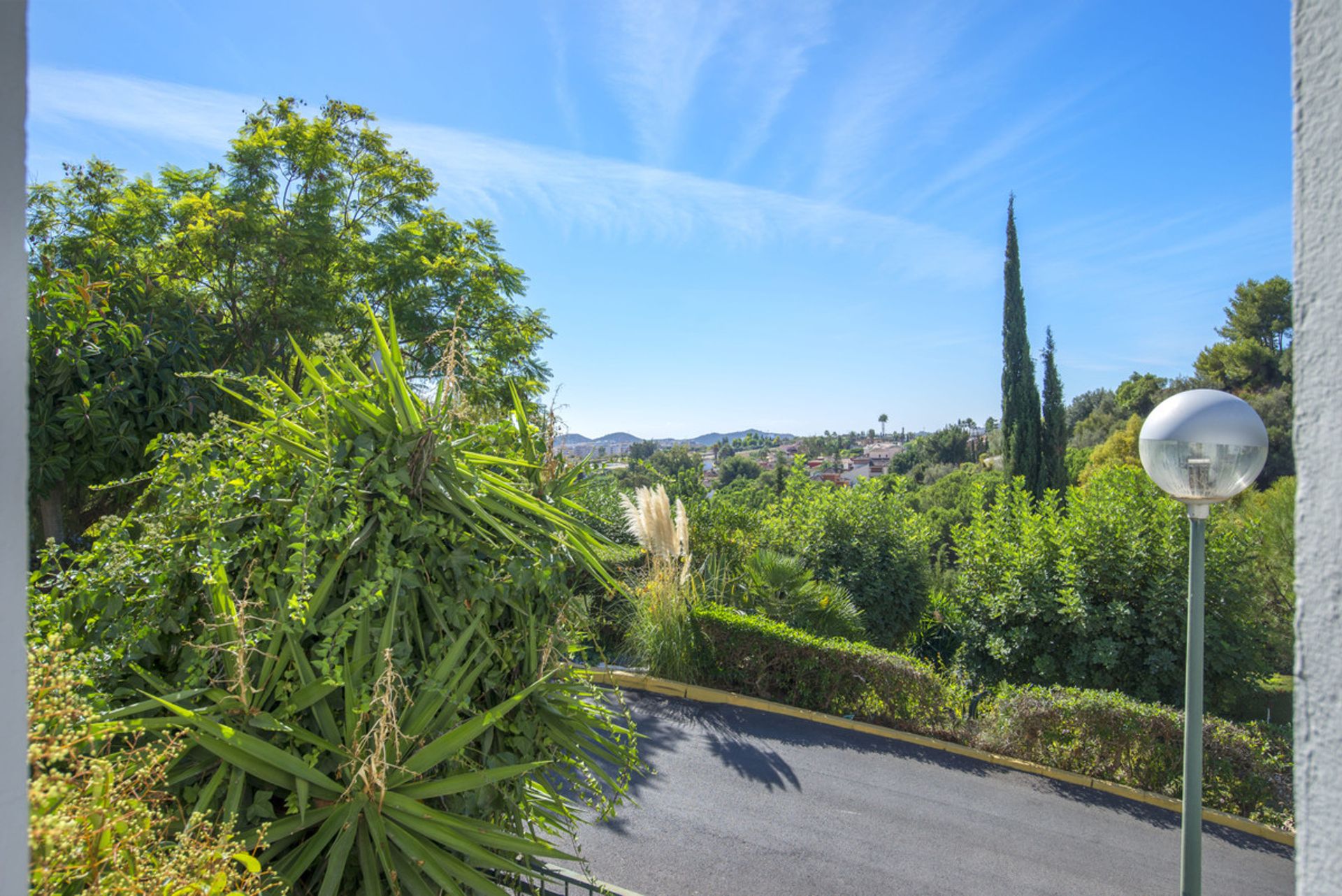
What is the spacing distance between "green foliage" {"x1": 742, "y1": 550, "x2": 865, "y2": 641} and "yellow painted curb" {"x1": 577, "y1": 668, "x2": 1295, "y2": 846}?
1.29 meters

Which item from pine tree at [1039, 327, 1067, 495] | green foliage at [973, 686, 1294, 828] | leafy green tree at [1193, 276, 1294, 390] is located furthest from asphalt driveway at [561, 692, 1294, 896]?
leafy green tree at [1193, 276, 1294, 390]

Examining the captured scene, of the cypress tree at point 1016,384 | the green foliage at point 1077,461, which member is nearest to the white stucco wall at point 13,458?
the cypress tree at point 1016,384

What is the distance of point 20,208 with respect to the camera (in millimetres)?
689

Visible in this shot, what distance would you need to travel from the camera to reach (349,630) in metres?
1.75

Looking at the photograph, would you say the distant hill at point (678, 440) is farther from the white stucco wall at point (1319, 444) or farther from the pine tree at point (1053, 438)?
the pine tree at point (1053, 438)

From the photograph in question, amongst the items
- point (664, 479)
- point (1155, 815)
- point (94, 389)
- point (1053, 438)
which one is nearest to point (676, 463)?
point (1053, 438)

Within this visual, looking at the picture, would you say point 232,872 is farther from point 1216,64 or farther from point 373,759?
point 1216,64

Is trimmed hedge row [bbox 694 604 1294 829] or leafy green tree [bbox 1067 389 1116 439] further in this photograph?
leafy green tree [bbox 1067 389 1116 439]

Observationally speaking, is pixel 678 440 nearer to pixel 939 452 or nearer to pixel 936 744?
pixel 939 452

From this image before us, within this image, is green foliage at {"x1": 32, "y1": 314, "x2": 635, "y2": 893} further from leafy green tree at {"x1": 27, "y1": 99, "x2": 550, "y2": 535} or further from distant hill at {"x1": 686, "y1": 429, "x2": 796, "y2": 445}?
distant hill at {"x1": 686, "y1": 429, "x2": 796, "y2": 445}

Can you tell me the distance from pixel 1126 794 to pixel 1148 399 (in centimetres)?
3658

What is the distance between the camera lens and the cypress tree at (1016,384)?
20.0 m

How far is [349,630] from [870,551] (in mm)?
7855

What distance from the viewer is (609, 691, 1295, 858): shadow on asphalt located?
538cm
